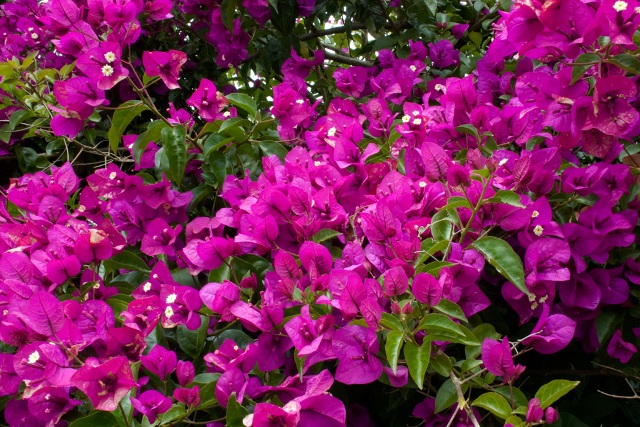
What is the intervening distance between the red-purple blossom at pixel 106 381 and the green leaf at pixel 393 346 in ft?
1.15

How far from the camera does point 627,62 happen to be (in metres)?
1.09

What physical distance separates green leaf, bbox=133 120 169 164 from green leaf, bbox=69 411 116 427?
63cm

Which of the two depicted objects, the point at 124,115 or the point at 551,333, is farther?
the point at 124,115

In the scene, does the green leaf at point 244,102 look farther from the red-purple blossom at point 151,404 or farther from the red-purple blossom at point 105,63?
the red-purple blossom at point 151,404

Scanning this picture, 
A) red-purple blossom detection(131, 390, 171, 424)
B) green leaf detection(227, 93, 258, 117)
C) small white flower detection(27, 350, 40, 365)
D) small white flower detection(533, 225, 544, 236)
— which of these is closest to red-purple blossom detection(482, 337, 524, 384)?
small white flower detection(533, 225, 544, 236)

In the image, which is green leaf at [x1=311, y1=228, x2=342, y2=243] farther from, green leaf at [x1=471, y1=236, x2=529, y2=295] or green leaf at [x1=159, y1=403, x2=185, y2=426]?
green leaf at [x1=159, y1=403, x2=185, y2=426]

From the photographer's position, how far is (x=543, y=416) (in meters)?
0.96

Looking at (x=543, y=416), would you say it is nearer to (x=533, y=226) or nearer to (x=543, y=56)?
(x=533, y=226)

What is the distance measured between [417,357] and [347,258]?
0.77ft

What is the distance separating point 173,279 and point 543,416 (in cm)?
71

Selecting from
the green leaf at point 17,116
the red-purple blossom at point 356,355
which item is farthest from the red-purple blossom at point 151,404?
the green leaf at point 17,116

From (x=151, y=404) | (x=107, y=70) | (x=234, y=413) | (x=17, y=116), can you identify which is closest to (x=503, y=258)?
(x=234, y=413)

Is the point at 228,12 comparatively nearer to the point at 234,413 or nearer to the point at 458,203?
the point at 458,203

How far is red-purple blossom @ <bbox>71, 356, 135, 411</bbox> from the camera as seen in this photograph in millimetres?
940
